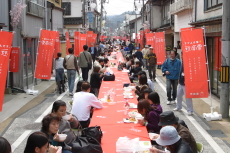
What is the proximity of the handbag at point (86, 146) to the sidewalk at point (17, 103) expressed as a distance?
4866 mm

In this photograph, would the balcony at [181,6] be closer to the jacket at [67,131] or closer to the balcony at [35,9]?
the balcony at [35,9]

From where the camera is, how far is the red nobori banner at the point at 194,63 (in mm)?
10062

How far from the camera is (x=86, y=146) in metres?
5.05

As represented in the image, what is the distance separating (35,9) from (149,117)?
1313cm

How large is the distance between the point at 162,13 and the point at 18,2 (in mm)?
24953

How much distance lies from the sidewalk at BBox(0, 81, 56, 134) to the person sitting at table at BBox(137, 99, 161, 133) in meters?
4.69

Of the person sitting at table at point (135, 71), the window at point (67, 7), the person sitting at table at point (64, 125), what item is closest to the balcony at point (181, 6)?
the person sitting at table at point (135, 71)

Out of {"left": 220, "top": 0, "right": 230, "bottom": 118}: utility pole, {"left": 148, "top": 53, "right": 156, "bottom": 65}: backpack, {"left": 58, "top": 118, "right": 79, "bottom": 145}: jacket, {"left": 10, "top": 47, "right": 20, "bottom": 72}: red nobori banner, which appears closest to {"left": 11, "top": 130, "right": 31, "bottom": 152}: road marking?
{"left": 58, "top": 118, "right": 79, "bottom": 145}: jacket

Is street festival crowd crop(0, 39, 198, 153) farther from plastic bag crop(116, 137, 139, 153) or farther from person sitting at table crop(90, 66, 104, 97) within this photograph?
plastic bag crop(116, 137, 139, 153)

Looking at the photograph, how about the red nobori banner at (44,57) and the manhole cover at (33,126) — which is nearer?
the manhole cover at (33,126)

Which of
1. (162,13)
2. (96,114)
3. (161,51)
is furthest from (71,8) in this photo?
(96,114)

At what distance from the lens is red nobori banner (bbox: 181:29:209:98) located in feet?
33.0

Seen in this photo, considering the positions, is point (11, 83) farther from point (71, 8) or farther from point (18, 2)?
point (71, 8)

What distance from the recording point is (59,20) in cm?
2772
